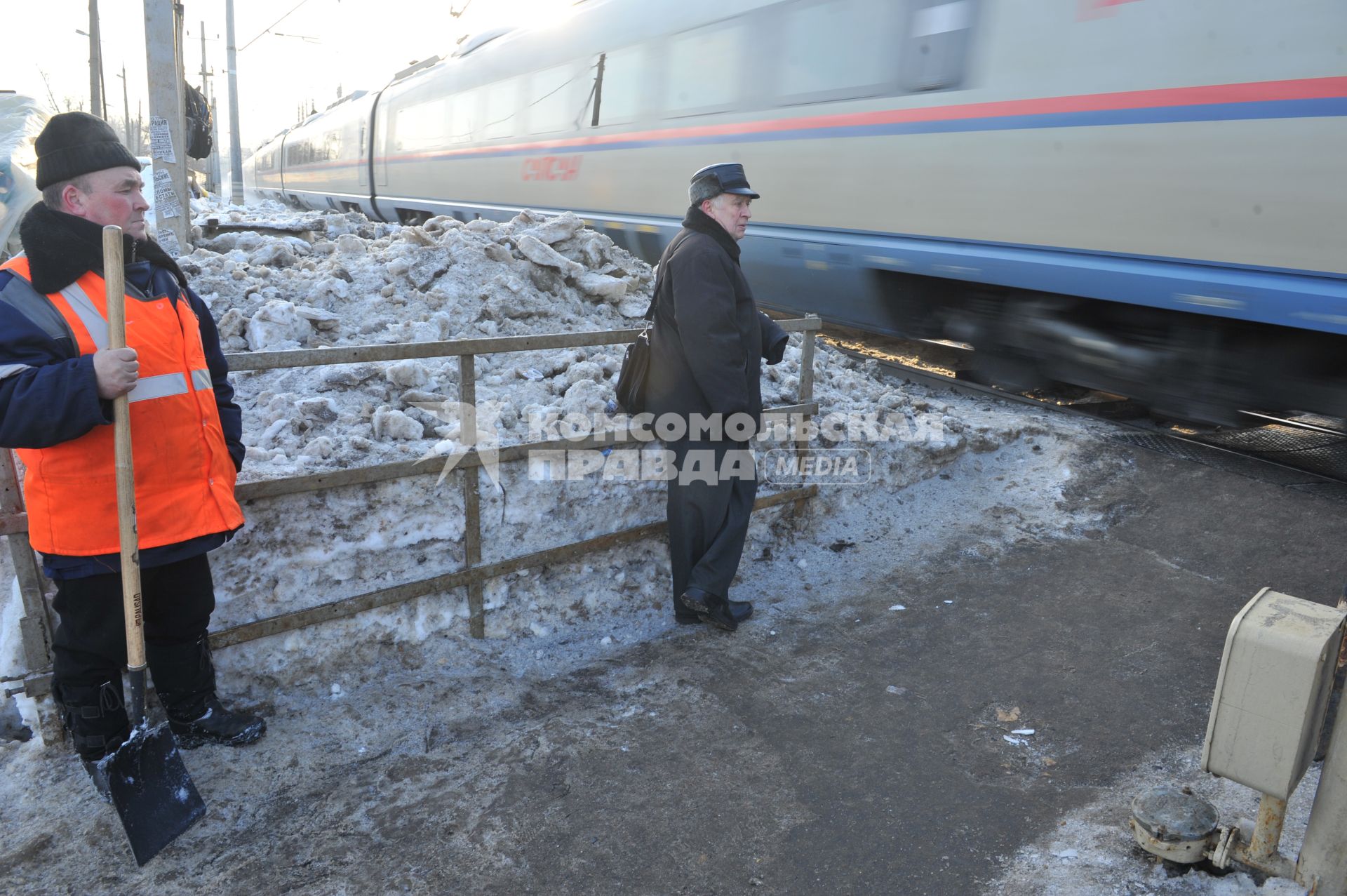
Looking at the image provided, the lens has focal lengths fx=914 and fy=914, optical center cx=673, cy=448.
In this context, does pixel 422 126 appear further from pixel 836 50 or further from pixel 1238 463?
pixel 1238 463

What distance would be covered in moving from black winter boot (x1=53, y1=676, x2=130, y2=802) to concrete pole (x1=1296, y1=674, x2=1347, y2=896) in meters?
3.09

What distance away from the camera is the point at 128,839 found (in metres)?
2.43

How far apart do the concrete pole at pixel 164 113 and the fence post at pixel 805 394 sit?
12.4 feet

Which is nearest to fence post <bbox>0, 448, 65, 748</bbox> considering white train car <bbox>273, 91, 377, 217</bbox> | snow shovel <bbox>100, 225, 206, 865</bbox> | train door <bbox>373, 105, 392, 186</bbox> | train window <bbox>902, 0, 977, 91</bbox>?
snow shovel <bbox>100, 225, 206, 865</bbox>

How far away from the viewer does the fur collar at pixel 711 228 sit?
365 centimetres

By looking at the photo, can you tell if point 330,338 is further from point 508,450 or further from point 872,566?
point 872,566

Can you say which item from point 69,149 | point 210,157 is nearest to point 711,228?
point 69,149

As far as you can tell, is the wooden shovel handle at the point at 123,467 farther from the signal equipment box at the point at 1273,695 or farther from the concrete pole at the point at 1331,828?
the concrete pole at the point at 1331,828

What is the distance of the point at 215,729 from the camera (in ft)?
9.55

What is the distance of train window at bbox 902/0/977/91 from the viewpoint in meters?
5.61

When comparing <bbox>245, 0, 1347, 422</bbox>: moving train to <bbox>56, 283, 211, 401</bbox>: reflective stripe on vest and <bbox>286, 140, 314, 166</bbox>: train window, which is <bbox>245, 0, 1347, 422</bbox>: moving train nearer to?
<bbox>56, 283, 211, 401</bbox>: reflective stripe on vest

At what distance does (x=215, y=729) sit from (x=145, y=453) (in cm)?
100

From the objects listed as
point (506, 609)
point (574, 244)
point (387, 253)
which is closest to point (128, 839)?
point (506, 609)

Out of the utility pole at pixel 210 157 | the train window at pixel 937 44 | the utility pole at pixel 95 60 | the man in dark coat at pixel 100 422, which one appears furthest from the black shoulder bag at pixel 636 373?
the utility pole at pixel 210 157
